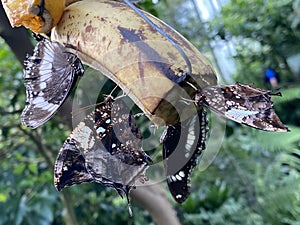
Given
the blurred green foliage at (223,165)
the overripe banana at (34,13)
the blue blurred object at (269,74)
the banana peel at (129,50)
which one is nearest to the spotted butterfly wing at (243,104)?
the banana peel at (129,50)

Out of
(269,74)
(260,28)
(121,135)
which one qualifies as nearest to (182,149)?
(121,135)

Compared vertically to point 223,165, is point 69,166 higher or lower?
higher

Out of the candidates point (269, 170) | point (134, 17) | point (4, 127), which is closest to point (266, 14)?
point (269, 170)

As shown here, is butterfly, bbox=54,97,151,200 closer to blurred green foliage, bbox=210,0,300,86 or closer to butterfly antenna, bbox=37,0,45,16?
butterfly antenna, bbox=37,0,45,16

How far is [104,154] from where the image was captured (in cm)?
32

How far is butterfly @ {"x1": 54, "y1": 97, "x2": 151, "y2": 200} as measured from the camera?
12.3 inches

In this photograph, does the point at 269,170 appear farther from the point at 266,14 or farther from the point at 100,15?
the point at 100,15

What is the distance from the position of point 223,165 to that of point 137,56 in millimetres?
1721

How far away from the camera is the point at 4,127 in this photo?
100 centimetres

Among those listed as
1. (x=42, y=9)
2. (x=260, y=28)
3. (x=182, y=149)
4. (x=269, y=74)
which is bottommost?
(x=269, y=74)

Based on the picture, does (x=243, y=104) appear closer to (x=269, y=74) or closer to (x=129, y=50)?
(x=129, y=50)

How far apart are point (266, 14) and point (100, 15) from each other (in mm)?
1901

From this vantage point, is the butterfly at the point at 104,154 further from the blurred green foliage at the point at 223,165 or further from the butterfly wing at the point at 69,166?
the blurred green foliage at the point at 223,165

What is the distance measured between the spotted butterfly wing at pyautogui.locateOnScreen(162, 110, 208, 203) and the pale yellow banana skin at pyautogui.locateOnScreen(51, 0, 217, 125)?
0.02 meters
